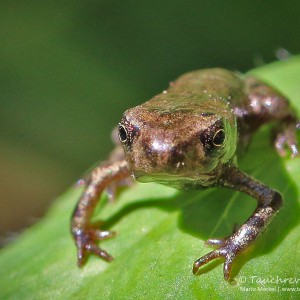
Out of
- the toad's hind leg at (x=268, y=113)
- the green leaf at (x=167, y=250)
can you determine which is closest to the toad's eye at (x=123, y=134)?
the green leaf at (x=167, y=250)

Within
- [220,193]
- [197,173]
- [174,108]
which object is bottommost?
[220,193]

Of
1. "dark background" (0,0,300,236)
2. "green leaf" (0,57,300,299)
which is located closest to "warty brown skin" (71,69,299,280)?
"green leaf" (0,57,300,299)

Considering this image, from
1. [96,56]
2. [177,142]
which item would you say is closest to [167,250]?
[177,142]

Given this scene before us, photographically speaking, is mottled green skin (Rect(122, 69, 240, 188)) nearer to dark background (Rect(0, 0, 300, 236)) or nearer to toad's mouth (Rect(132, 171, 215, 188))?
toad's mouth (Rect(132, 171, 215, 188))

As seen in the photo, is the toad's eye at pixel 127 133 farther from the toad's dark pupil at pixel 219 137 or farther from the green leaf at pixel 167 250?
the green leaf at pixel 167 250

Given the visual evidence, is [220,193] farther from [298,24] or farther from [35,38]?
[35,38]

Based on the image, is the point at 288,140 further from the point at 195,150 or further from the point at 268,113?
the point at 195,150

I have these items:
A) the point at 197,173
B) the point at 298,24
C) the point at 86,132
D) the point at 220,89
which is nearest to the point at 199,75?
the point at 220,89
